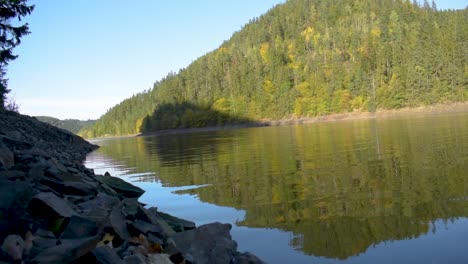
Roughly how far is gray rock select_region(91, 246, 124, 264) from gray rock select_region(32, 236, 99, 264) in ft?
0.25

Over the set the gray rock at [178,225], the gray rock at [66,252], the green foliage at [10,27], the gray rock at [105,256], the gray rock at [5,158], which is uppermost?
the green foliage at [10,27]

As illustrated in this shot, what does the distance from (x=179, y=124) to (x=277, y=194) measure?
5727 inches

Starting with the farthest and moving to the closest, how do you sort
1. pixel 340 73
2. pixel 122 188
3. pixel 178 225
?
1. pixel 340 73
2. pixel 122 188
3. pixel 178 225

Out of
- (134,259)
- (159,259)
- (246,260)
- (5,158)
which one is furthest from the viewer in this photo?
(5,158)

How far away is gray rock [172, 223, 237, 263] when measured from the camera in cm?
649

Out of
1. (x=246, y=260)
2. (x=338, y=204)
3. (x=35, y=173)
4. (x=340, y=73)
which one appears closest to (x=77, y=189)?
(x=35, y=173)

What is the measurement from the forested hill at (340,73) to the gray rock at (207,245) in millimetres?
107237

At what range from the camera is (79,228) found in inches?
216

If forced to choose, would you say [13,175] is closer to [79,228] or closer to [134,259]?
[79,228]

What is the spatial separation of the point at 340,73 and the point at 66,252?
141 meters

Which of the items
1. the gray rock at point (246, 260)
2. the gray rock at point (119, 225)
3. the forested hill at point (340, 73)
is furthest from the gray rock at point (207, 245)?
the forested hill at point (340, 73)

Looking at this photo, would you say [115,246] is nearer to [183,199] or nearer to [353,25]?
[183,199]

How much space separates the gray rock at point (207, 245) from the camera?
255 inches

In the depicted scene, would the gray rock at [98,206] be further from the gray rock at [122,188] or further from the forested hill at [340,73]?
the forested hill at [340,73]
